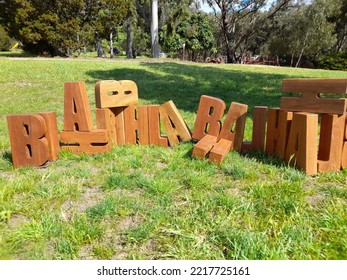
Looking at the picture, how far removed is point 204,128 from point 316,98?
1231mm

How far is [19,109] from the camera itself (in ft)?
18.5

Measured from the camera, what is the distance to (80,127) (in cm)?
313

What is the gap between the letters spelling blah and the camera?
260 cm

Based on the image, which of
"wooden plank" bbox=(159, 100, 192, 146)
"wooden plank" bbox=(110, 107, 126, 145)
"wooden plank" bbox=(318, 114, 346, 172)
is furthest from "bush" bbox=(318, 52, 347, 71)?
"wooden plank" bbox=(110, 107, 126, 145)

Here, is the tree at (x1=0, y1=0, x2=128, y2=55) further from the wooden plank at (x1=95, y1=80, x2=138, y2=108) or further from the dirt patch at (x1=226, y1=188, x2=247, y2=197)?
the dirt patch at (x1=226, y1=188, x2=247, y2=197)

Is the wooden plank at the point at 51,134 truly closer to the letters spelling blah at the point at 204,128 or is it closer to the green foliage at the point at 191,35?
the letters spelling blah at the point at 204,128

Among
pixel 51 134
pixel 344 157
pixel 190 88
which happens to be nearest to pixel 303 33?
pixel 190 88

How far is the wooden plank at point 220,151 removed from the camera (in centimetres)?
281

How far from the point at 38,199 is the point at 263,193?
6.07ft

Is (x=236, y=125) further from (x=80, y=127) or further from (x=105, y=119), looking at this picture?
(x=80, y=127)

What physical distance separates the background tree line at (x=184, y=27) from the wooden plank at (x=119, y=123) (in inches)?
617

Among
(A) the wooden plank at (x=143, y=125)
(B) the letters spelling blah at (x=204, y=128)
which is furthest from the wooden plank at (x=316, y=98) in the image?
(A) the wooden plank at (x=143, y=125)

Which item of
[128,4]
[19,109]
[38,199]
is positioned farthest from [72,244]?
[128,4]

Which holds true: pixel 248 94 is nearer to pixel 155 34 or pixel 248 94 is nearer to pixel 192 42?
pixel 155 34
